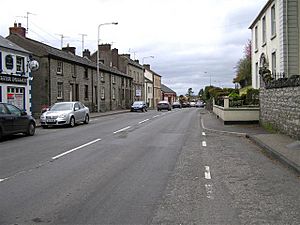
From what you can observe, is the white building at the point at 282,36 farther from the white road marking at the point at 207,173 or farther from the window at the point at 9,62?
the window at the point at 9,62

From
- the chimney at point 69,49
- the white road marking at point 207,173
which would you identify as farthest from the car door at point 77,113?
the chimney at point 69,49

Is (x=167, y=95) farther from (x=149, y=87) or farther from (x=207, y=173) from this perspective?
(x=207, y=173)

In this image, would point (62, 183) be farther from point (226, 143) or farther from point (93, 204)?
point (226, 143)

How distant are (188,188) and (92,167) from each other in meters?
3.08

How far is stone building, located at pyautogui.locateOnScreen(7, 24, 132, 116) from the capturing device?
35406 millimetres

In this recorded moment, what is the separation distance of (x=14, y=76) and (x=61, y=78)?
9085 millimetres

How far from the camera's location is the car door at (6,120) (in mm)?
16297

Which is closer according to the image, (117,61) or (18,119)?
(18,119)

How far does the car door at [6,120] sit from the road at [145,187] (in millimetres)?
3362

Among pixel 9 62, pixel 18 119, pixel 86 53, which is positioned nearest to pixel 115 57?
pixel 86 53

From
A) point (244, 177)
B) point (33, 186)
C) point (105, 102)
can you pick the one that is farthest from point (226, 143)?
point (105, 102)

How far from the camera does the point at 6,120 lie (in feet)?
54.2

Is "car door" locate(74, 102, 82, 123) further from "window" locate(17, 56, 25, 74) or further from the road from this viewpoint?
the road

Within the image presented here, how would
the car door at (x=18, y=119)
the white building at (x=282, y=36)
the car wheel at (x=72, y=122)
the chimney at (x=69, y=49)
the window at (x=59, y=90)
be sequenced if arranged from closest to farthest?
the car door at (x=18, y=119), the car wheel at (x=72, y=122), the white building at (x=282, y=36), the window at (x=59, y=90), the chimney at (x=69, y=49)
